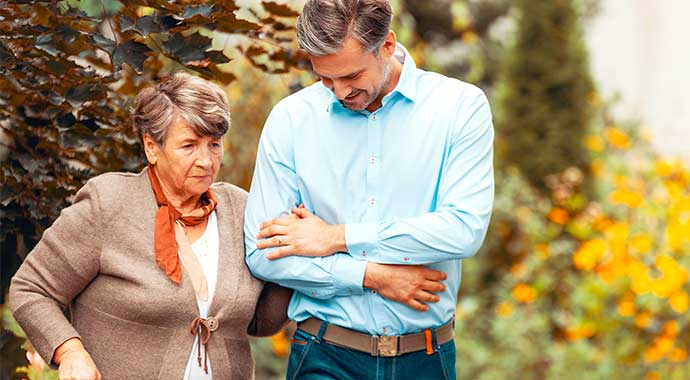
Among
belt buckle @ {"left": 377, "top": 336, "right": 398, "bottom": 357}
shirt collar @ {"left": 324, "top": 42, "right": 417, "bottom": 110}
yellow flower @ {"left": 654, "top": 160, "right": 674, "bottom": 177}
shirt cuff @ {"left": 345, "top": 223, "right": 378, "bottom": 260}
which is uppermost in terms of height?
shirt collar @ {"left": 324, "top": 42, "right": 417, "bottom": 110}

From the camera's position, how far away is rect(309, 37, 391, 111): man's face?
2445 millimetres

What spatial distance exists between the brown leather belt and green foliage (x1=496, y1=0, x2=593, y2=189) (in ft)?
16.9

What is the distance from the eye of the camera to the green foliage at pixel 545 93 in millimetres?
7553

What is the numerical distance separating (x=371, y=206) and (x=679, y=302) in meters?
2.71

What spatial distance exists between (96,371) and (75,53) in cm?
79

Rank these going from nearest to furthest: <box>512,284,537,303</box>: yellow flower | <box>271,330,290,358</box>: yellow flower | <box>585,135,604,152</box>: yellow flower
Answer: <box>271,330,290,358</box>: yellow flower → <box>512,284,537,303</box>: yellow flower → <box>585,135,604,152</box>: yellow flower

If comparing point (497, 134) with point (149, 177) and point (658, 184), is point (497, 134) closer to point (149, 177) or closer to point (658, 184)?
point (658, 184)

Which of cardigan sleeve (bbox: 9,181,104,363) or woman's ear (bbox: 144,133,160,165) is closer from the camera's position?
cardigan sleeve (bbox: 9,181,104,363)

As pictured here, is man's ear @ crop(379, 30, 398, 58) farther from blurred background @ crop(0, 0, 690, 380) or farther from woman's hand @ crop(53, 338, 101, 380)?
woman's hand @ crop(53, 338, 101, 380)

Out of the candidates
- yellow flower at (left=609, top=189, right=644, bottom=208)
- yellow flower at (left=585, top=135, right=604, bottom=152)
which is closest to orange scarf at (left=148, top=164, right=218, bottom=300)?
yellow flower at (left=609, top=189, right=644, bottom=208)

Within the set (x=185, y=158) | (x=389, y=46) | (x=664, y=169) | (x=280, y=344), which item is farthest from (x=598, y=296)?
(x=185, y=158)

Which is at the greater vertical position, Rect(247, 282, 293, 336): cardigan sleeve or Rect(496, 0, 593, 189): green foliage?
Rect(247, 282, 293, 336): cardigan sleeve

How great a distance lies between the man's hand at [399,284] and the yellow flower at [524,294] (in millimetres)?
2936

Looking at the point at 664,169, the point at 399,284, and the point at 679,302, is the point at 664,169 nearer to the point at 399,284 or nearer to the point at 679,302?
the point at 679,302
